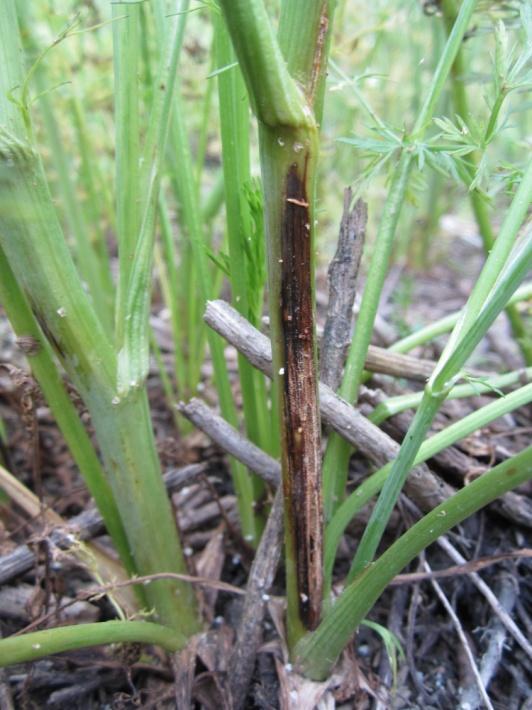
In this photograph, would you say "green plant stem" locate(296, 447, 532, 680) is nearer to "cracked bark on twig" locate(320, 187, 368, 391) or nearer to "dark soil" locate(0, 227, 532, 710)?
"dark soil" locate(0, 227, 532, 710)

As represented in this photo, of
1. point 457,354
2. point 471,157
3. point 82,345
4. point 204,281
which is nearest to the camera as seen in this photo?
point 457,354

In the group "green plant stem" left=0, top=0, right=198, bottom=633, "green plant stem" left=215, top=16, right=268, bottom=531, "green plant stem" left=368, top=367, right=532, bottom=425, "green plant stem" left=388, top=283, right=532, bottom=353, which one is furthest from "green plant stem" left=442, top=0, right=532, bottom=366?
"green plant stem" left=0, top=0, right=198, bottom=633

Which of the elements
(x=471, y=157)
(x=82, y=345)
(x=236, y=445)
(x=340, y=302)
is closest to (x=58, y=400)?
(x=82, y=345)

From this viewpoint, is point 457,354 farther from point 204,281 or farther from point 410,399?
point 204,281

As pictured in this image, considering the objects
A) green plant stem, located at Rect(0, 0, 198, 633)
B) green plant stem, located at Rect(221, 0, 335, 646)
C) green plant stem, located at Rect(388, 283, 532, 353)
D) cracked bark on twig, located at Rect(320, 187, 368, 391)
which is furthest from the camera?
green plant stem, located at Rect(388, 283, 532, 353)

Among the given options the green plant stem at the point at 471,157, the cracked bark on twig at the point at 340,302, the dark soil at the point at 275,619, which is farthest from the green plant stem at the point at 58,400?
the green plant stem at the point at 471,157

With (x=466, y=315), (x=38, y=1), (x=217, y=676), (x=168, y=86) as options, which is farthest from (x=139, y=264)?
(x=38, y=1)

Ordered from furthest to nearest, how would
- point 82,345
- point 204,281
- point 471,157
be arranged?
point 471,157 < point 204,281 < point 82,345
